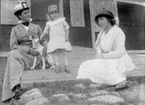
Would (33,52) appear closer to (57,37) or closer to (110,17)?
(57,37)

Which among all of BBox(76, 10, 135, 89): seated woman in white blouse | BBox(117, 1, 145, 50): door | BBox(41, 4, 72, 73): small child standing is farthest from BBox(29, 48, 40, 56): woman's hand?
BBox(117, 1, 145, 50): door

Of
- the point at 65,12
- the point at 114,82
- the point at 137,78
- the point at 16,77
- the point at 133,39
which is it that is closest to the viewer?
the point at 114,82

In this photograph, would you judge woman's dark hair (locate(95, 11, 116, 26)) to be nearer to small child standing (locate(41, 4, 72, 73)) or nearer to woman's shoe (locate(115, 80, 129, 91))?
small child standing (locate(41, 4, 72, 73))

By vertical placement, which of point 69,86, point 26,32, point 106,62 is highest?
point 26,32

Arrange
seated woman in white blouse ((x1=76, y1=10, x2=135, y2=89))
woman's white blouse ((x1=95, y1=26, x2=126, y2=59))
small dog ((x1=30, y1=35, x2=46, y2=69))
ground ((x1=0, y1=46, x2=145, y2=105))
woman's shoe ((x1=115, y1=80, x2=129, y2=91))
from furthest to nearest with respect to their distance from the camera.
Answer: small dog ((x1=30, y1=35, x2=46, y2=69)) → woman's white blouse ((x1=95, y1=26, x2=126, y2=59)) → seated woman in white blouse ((x1=76, y1=10, x2=135, y2=89)) → woman's shoe ((x1=115, y1=80, x2=129, y2=91)) → ground ((x1=0, y1=46, x2=145, y2=105))

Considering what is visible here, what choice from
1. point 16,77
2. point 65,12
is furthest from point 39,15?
point 16,77

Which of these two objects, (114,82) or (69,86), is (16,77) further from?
(114,82)

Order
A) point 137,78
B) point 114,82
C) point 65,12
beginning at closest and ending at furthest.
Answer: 1. point 114,82
2. point 137,78
3. point 65,12

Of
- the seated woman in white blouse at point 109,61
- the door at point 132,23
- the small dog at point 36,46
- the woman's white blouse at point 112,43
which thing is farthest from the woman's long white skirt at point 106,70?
the door at point 132,23

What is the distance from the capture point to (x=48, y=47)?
592 centimetres

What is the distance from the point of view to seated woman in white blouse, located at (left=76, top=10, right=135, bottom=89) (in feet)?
16.8

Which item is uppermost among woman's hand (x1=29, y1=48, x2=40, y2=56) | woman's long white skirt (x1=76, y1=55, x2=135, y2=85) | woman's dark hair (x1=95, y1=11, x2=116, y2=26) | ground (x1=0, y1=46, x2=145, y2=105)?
woman's dark hair (x1=95, y1=11, x2=116, y2=26)

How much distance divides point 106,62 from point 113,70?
186 mm

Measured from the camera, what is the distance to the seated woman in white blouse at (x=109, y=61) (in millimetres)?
5109
